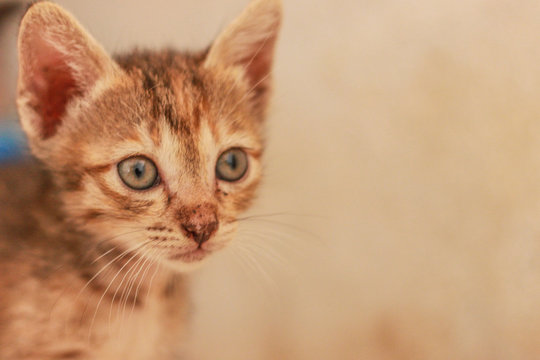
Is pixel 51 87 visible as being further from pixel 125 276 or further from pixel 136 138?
pixel 125 276

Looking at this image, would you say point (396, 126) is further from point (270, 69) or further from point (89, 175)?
point (89, 175)

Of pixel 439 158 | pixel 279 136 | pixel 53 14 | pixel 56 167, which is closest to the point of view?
pixel 53 14

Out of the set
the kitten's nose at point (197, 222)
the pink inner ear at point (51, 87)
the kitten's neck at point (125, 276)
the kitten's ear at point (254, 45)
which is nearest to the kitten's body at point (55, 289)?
the kitten's neck at point (125, 276)

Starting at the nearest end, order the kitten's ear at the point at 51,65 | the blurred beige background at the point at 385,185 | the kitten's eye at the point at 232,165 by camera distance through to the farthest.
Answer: the kitten's ear at the point at 51,65, the kitten's eye at the point at 232,165, the blurred beige background at the point at 385,185

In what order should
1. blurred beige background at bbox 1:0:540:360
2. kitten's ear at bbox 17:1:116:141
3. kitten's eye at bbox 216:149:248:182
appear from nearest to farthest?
kitten's ear at bbox 17:1:116:141 → kitten's eye at bbox 216:149:248:182 → blurred beige background at bbox 1:0:540:360

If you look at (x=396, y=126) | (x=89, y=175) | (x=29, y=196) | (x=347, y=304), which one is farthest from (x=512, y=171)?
(x=29, y=196)

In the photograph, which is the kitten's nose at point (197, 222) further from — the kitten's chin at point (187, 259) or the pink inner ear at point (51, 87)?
the pink inner ear at point (51, 87)

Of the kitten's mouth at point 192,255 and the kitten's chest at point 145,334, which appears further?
the kitten's chest at point 145,334

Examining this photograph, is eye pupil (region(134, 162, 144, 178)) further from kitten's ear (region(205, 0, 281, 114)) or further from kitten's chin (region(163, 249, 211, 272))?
kitten's ear (region(205, 0, 281, 114))

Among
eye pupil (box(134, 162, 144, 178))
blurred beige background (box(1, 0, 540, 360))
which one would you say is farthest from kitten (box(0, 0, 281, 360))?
blurred beige background (box(1, 0, 540, 360))
